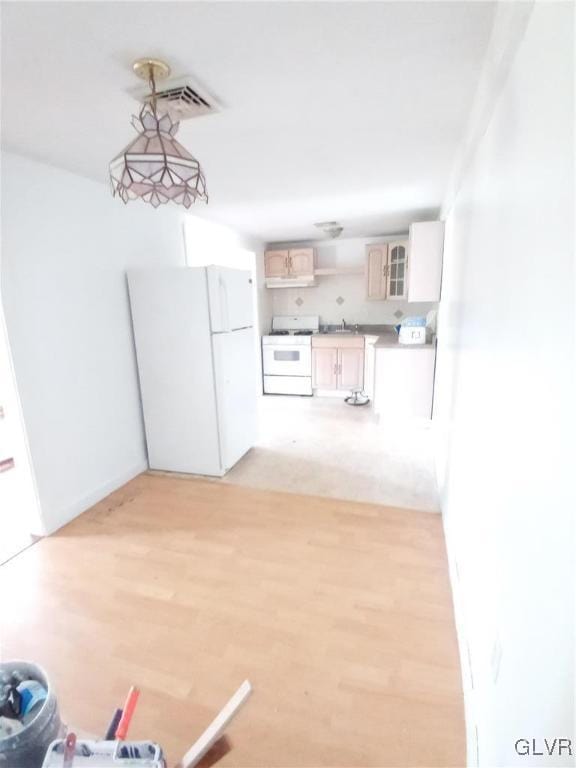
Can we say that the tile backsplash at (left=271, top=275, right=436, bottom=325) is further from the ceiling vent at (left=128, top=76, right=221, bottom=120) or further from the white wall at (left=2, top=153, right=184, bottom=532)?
the ceiling vent at (left=128, top=76, right=221, bottom=120)

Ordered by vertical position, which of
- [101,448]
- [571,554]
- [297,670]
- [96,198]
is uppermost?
[96,198]

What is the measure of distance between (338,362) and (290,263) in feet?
5.28

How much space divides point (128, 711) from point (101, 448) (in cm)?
232

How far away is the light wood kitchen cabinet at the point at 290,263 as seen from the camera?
16.9 ft

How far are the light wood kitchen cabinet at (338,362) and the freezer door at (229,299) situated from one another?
1.91 metres

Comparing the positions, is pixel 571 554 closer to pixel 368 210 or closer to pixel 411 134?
pixel 411 134

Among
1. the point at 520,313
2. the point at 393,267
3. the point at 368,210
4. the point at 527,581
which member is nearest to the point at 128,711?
the point at 527,581

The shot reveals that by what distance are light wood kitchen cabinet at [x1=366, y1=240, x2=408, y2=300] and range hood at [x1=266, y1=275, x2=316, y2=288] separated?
2.79ft

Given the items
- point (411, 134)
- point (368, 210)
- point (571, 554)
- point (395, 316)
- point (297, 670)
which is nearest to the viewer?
point (571, 554)

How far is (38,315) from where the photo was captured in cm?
223

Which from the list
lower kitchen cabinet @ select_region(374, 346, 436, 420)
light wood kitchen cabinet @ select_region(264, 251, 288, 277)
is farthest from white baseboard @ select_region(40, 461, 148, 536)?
light wood kitchen cabinet @ select_region(264, 251, 288, 277)

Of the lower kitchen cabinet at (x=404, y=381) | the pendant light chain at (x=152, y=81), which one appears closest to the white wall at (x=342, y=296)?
the lower kitchen cabinet at (x=404, y=381)

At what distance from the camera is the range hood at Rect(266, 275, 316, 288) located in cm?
519

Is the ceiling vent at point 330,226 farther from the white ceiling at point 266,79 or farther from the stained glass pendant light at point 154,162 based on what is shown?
the stained glass pendant light at point 154,162
